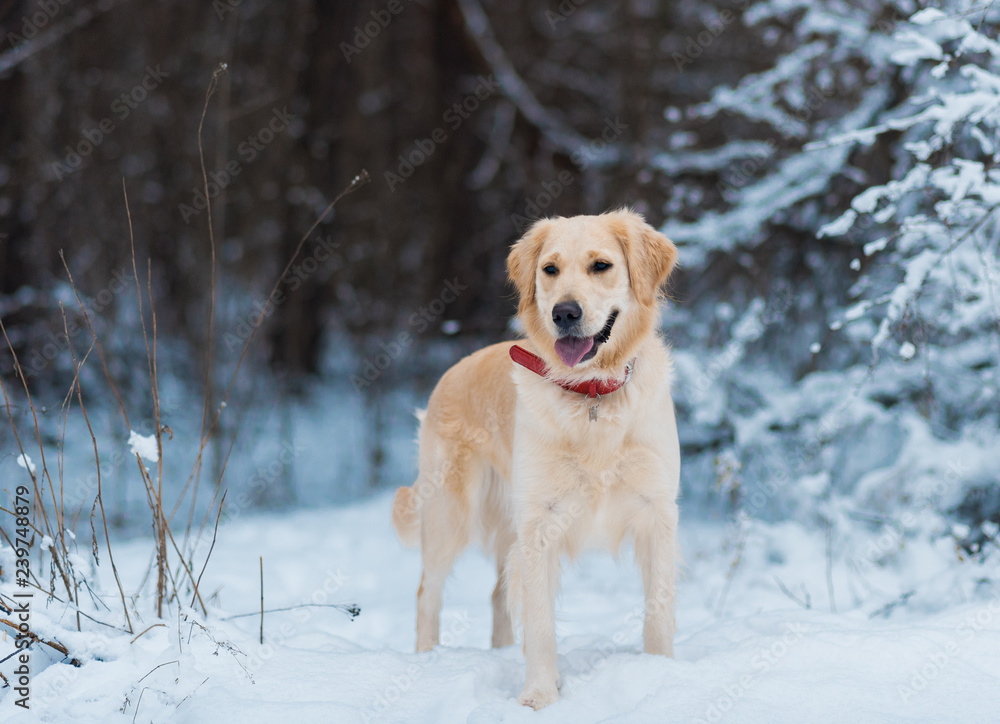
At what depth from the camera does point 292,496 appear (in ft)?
21.6

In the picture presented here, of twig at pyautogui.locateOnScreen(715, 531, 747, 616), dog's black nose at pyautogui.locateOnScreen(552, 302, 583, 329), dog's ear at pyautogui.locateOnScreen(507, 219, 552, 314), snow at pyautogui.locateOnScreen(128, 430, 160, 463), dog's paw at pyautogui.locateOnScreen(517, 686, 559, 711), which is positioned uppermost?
dog's ear at pyautogui.locateOnScreen(507, 219, 552, 314)

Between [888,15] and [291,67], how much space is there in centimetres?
646

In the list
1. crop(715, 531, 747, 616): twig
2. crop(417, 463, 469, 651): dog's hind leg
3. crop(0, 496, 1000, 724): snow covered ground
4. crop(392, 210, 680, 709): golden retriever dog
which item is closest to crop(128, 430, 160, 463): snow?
crop(0, 496, 1000, 724): snow covered ground

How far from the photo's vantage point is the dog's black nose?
2.37m

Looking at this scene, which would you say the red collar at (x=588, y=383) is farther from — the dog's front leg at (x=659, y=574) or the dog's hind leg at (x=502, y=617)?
the dog's hind leg at (x=502, y=617)

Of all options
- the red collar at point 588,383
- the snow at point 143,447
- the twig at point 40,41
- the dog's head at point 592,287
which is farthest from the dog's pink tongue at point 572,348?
the twig at point 40,41

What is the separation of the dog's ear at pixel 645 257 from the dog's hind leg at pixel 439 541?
1021 mm

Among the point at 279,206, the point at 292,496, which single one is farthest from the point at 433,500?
the point at 279,206

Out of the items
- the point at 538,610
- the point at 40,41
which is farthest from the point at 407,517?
the point at 40,41

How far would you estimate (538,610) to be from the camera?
2361 millimetres

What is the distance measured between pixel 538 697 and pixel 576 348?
101 centimetres

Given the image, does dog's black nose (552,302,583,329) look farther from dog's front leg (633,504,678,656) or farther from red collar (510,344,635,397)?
dog's front leg (633,504,678,656)

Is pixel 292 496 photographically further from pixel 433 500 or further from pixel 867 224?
pixel 867 224

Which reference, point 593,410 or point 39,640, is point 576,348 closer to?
point 593,410
